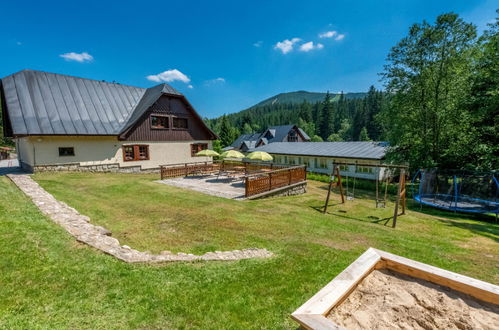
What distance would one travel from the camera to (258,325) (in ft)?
10.0

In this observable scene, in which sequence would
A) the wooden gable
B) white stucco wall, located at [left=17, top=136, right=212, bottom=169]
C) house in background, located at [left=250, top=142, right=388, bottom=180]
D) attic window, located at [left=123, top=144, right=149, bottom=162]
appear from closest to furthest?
white stucco wall, located at [left=17, top=136, right=212, bottom=169] → attic window, located at [left=123, top=144, right=149, bottom=162] → the wooden gable → house in background, located at [left=250, top=142, right=388, bottom=180]

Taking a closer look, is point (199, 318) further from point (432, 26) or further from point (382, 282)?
point (432, 26)

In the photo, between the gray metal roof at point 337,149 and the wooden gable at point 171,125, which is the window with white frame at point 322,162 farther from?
the wooden gable at point 171,125

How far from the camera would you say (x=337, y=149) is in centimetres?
2886

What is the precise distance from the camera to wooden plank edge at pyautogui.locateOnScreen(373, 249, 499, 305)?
3.06 meters

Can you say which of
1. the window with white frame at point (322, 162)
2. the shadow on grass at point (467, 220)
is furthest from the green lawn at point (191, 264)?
the window with white frame at point (322, 162)

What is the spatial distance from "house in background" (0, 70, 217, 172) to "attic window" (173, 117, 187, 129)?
0.33ft

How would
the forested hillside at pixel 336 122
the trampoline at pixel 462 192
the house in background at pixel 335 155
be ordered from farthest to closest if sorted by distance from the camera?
the forested hillside at pixel 336 122 < the house in background at pixel 335 155 < the trampoline at pixel 462 192

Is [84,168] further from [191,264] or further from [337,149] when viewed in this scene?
[337,149]

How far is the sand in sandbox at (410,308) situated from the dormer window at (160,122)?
21.5 meters

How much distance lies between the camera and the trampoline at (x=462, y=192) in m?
13.0

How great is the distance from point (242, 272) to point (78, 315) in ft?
8.33

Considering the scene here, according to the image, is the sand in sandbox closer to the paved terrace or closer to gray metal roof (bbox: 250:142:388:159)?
the paved terrace

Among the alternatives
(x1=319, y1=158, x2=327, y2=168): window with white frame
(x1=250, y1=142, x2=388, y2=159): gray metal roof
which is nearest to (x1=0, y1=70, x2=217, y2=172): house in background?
(x1=250, y1=142, x2=388, y2=159): gray metal roof
